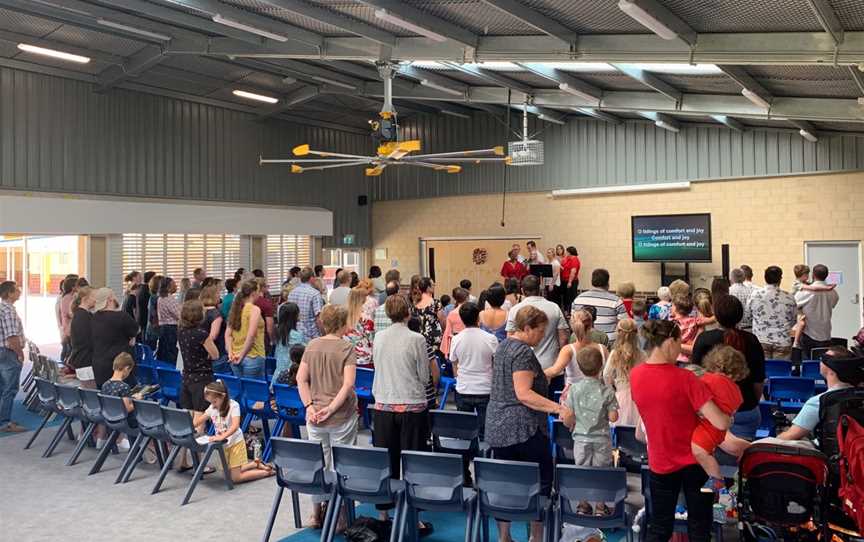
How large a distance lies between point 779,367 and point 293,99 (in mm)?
11552

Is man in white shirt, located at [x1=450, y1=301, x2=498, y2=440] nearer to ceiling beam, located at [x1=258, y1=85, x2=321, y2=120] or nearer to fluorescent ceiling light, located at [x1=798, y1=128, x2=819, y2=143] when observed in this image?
fluorescent ceiling light, located at [x1=798, y1=128, x2=819, y2=143]

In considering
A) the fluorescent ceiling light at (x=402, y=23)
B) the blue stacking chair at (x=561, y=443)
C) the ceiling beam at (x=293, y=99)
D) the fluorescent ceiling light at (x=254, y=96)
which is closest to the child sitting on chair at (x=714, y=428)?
the blue stacking chair at (x=561, y=443)

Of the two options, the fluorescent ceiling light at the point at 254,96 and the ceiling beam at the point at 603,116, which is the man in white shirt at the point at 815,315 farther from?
the fluorescent ceiling light at the point at 254,96

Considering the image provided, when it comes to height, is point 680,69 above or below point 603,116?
below

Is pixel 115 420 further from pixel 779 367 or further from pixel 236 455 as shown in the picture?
pixel 779 367

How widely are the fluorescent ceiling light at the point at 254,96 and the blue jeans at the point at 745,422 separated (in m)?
12.5

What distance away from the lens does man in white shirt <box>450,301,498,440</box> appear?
17.1ft

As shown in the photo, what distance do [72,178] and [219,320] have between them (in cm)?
815

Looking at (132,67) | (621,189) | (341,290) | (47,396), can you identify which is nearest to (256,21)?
(341,290)

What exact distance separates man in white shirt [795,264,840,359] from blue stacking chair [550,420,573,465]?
4281mm

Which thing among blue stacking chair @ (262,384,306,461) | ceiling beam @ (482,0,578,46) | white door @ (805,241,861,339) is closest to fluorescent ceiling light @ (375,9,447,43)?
ceiling beam @ (482,0,578,46)

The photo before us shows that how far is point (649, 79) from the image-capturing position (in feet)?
31.0

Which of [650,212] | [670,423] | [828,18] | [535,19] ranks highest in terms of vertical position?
[535,19]

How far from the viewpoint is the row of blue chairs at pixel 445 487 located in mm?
3836
